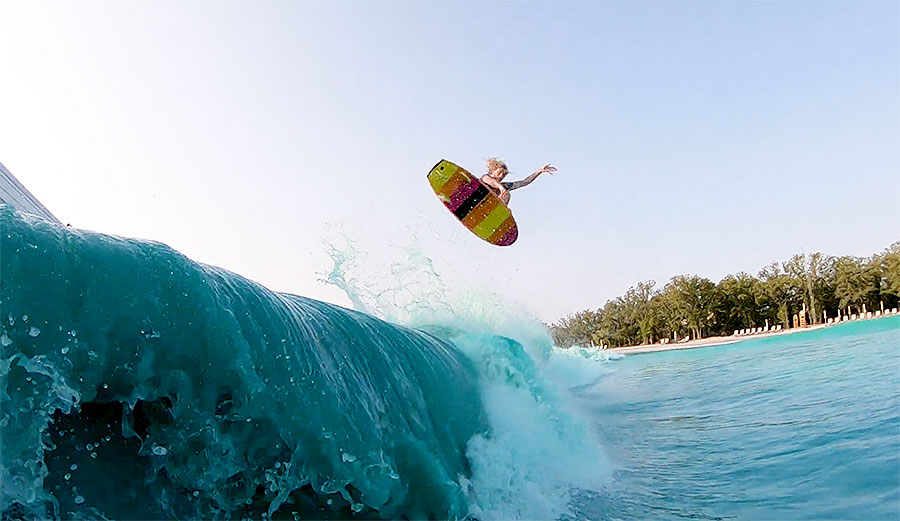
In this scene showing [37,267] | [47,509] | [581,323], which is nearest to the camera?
[47,509]

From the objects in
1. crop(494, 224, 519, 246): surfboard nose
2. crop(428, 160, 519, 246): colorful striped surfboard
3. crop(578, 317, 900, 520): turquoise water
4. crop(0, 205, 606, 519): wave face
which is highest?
crop(428, 160, 519, 246): colorful striped surfboard

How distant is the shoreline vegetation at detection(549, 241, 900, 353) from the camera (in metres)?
39.1

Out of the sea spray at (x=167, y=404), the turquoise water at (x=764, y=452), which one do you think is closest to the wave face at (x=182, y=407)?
the sea spray at (x=167, y=404)

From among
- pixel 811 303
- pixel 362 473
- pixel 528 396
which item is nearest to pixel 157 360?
pixel 362 473

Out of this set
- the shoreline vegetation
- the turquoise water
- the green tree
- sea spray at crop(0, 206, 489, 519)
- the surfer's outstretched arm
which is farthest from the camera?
the green tree

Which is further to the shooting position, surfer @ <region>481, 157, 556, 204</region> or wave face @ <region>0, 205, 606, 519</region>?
surfer @ <region>481, 157, 556, 204</region>

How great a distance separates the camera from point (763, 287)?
42.0 metres

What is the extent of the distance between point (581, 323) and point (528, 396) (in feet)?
151

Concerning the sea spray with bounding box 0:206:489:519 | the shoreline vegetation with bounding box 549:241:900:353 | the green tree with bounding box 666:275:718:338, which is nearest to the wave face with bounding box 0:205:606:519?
the sea spray with bounding box 0:206:489:519

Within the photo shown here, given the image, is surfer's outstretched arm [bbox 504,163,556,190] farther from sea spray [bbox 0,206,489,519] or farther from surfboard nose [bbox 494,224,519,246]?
sea spray [bbox 0,206,489,519]

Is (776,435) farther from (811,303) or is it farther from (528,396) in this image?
(811,303)

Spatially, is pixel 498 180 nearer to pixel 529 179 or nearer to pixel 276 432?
pixel 529 179

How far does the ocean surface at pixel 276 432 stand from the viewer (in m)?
2.63

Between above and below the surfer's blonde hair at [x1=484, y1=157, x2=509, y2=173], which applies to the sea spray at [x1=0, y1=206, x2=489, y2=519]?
below
